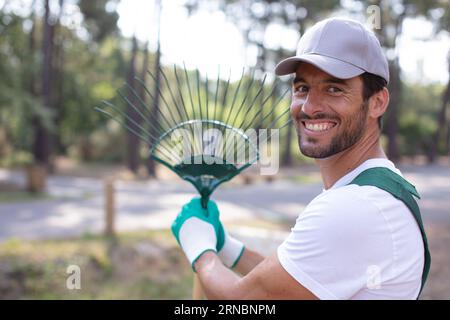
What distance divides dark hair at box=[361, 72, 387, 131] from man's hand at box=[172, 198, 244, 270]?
65 cm

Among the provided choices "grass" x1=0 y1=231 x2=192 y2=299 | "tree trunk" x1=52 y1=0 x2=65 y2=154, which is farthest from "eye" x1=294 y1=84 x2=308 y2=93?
"tree trunk" x1=52 y1=0 x2=65 y2=154

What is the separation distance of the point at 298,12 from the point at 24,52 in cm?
1213

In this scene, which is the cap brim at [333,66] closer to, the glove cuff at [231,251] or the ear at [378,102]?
the ear at [378,102]

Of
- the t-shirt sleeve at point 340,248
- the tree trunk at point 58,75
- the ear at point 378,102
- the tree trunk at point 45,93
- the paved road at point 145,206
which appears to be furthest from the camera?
the tree trunk at point 58,75

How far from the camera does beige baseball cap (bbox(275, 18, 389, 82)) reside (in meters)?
1.28

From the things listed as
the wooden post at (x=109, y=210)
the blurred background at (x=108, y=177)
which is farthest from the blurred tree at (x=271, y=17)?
the wooden post at (x=109, y=210)

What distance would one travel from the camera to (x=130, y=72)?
18281 millimetres

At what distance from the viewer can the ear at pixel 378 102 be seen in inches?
53.7

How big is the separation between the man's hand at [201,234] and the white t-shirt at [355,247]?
0.40 metres

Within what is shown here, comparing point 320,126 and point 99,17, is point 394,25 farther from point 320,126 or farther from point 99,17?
point 320,126

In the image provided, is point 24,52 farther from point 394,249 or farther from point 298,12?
point 394,249

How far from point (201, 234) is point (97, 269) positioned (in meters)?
5.03

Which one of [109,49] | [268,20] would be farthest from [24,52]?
[109,49]

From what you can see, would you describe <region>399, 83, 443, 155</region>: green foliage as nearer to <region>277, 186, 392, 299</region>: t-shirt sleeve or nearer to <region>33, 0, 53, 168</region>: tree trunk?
<region>33, 0, 53, 168</region>: tree trunk
